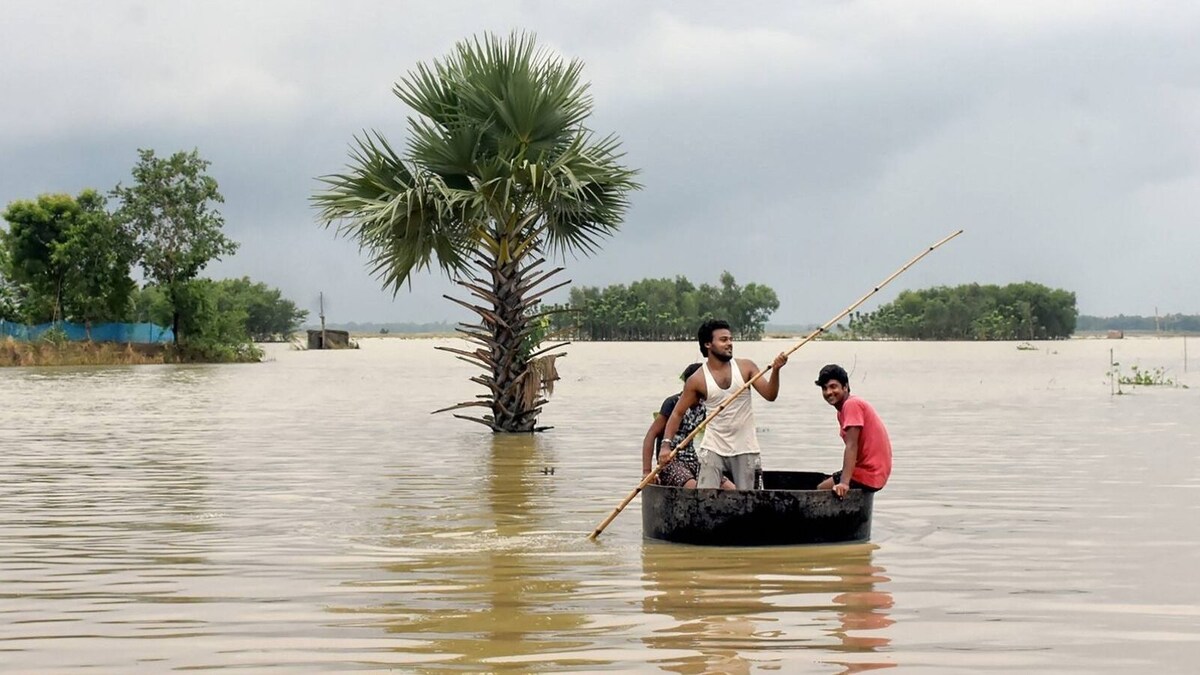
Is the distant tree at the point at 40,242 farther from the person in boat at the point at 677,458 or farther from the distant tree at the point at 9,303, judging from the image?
the person in boat at the point at 677,458

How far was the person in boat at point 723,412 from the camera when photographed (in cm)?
1136

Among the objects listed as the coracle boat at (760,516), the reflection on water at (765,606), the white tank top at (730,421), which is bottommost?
the reflection on water at (765,606)

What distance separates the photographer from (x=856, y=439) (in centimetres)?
1120

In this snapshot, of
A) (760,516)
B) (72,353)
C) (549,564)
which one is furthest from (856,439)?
(72,353)

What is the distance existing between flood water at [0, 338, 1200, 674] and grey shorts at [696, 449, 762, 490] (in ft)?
2.25

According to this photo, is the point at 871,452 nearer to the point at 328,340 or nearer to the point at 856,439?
the point at 856,439

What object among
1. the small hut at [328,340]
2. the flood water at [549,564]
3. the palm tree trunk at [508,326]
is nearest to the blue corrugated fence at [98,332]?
the flood water at [549,564]

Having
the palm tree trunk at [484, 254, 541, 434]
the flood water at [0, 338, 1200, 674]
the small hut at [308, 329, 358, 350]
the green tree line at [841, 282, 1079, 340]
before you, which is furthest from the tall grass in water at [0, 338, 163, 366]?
the green tree line at [841, 282, 1079, 340]

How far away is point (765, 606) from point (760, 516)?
7.34 ft

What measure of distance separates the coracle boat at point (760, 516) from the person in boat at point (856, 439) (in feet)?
0.45

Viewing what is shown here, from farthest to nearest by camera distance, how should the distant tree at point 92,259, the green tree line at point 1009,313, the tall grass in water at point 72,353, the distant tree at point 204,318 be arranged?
the green tree line at point 1009,313 → the distant tree at point 204,318 → the distant tree at point 92,259 → the tall grass in water at point 72,353

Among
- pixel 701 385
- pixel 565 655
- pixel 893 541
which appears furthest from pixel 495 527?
pixel 565 655

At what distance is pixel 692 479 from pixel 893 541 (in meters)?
1.67

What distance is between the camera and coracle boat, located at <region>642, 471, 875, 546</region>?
432 inches
